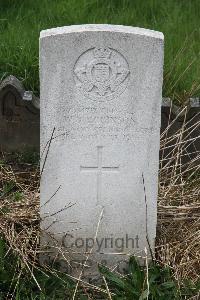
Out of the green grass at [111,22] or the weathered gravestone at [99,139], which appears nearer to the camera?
the weathered gravestone at [99,139]

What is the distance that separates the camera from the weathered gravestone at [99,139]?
3877mm

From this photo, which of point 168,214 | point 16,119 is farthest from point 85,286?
point 16,119

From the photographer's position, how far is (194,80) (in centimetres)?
587

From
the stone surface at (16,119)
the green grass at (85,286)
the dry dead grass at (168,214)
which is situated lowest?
the green grass at (85,286)

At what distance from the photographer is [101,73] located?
3.94 meters

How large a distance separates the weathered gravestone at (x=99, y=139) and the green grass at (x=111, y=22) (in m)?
1.54

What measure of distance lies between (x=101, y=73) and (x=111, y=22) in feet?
9.24

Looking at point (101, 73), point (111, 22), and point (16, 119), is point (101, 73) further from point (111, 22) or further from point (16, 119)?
point (111, 22)

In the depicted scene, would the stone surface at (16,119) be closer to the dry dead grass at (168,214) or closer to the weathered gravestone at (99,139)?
the dry dead grass at (168,214)

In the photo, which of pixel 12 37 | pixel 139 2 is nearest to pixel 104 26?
pixel 12 37

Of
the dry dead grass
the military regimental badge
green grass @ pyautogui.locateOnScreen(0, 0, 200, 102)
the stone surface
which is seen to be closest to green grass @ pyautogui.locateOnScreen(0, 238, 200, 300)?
the dry dead grass

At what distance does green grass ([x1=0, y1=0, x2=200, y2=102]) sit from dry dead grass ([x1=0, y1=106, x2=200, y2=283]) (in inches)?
25.9

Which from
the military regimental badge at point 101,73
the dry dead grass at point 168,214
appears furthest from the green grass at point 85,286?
the military regimental badge at point 101,73

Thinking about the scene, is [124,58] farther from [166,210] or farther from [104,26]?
[166,210]
